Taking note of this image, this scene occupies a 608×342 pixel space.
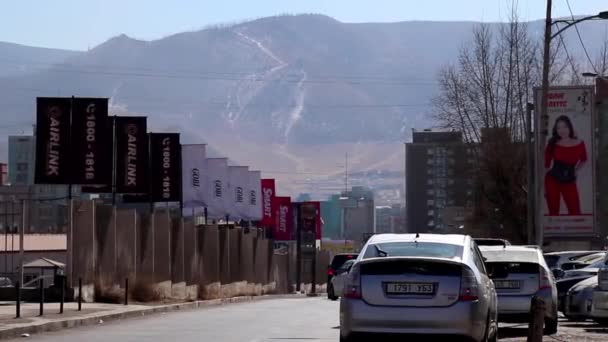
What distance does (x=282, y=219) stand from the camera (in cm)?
9444

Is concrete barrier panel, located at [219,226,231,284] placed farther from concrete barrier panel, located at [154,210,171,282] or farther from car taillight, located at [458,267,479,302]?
car taillight, located at [458,267,479,302]

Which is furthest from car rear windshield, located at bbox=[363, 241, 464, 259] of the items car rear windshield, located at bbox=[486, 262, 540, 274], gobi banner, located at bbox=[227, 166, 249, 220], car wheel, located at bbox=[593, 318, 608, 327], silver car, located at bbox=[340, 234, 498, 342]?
gobi banner, located at bbox=[227, 166, 249, 220]

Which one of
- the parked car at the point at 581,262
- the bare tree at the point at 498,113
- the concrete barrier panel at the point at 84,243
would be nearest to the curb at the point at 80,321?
the concrete barrier panel at the point at 84,243

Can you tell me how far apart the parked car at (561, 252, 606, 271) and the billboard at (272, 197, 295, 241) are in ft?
180

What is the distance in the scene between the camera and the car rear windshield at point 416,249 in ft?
52.6

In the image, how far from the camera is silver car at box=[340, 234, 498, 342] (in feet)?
50.2

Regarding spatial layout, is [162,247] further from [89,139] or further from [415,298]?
[415,298]

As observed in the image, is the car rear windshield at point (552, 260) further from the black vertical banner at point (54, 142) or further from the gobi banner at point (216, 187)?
the gobi banner at point (216, 187)

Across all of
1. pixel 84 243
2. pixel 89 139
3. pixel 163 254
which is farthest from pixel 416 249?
pixel 163 254

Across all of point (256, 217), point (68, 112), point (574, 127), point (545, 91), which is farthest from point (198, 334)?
point (256, 217)

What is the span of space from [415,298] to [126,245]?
76.9 feet

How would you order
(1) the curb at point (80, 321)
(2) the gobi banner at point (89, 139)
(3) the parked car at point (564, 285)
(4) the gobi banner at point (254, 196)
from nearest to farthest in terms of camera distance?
(1) the curb at point (80, 321) < (3) the parked car at point (564, 285) < (2) the gobi banner at point (89, 139) < (4) the gobi banner at point (254, 196)

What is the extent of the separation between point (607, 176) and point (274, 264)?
21907 mm

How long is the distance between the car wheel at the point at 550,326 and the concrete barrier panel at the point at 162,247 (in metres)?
20.3
